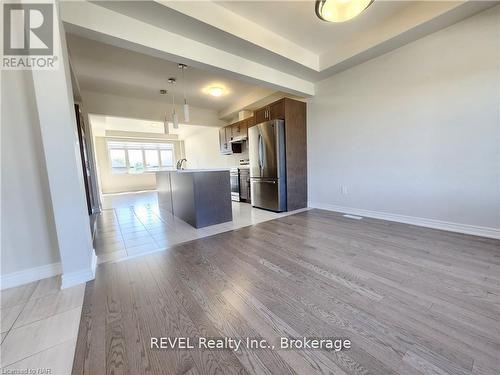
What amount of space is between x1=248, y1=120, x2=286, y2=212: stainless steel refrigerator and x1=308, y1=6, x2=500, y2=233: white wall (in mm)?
964

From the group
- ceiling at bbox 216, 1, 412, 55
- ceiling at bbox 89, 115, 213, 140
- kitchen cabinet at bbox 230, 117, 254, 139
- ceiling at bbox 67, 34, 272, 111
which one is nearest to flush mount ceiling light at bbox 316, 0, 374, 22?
ceiling at bbox 216, 1, 412, 55

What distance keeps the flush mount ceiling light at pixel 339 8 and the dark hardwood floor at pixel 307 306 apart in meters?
2.29

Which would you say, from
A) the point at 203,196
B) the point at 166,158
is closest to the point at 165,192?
the point at 203,196

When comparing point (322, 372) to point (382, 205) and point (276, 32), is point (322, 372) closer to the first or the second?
point (382, 205)

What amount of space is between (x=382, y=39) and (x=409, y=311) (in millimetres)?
3150

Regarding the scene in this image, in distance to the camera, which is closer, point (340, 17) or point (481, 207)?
point (340, 17)

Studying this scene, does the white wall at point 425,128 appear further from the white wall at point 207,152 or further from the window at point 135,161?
the window at point 135,161

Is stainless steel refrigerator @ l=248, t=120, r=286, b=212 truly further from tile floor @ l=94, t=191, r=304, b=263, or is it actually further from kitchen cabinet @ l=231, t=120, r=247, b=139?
Result: kitchen cabinet @ l=231, t=120, r=247, b=139

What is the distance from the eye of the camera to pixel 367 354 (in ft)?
3.18

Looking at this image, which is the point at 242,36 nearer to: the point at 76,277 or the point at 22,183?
the point at 22,183

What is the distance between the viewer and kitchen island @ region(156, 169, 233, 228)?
3.06m

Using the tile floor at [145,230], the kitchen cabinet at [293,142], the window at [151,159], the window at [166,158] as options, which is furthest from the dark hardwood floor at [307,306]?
the window at [166,158]

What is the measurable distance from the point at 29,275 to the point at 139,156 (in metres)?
7.98

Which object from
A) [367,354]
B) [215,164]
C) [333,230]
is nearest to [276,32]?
[333,230]
